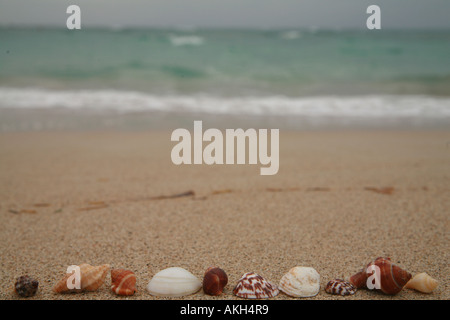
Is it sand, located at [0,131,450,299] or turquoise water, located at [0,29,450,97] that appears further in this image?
turquoise water, located at [0,29,450,97]

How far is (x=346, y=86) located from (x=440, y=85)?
289 cm

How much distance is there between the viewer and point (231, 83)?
1244 centimetres

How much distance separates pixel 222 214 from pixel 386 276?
1.36 m

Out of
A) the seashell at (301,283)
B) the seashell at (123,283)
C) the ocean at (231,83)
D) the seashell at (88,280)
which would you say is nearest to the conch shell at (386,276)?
the seashell at (301,283)

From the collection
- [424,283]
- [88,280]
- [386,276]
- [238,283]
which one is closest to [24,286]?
[88,280]

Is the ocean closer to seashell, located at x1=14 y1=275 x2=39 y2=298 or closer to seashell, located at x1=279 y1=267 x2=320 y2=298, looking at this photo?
seashell, located at x1=14 y1=275 x2=39 y2=298

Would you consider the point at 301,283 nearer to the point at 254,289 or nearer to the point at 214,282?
the point at 254,289

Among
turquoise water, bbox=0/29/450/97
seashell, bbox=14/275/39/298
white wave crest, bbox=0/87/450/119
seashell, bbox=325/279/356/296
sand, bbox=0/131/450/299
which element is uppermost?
turquoise water, bbox=0/29/450/97

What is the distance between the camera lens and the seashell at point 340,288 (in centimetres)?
183

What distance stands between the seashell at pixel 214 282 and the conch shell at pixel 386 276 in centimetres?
61

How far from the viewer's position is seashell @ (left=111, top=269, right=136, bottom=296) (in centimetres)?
181

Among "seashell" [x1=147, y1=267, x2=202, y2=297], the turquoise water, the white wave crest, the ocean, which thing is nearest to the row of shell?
"seashell" [x1=147, y1=267, x2=202, y2=297]

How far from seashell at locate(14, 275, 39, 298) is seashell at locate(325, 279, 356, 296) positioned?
127 cm

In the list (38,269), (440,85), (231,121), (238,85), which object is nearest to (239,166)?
(38,269)
